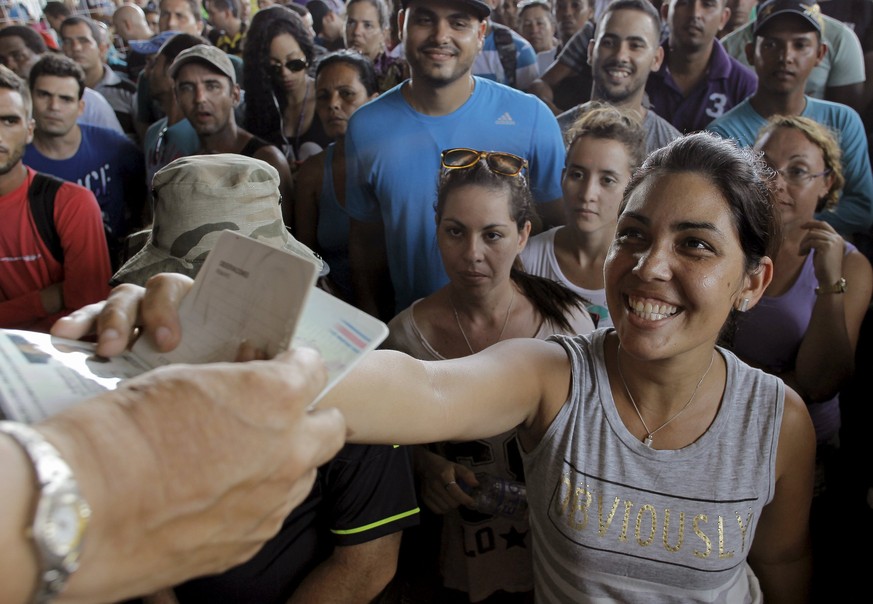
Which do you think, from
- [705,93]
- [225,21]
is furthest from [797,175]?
[225,21]

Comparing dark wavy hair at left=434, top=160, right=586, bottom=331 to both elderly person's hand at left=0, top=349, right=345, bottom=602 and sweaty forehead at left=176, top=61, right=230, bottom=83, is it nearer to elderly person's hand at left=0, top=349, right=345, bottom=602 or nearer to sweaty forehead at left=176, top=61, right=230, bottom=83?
elderly person's hand at left=0, top=349, right=345, bottom=602

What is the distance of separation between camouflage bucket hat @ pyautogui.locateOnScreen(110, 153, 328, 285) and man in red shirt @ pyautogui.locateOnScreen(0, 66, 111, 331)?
44.1 inches

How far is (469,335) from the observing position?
2428 mm

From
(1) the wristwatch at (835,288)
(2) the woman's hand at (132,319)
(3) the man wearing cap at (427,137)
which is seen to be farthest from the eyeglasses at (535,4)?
(2) the woman's hand at (132,319)

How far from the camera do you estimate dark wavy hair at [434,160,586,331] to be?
2.49 metres

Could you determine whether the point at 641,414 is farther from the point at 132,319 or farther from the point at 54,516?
the point at 54,516

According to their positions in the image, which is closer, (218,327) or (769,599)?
(218,327)

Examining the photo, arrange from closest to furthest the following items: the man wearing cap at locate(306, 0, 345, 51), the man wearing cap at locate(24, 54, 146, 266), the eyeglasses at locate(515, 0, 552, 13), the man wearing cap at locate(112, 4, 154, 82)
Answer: the man wearing cap at locate(24, 54, 146, 266), the eyeglasses at locate(515, 0, 552, 13), the man wearing cap at locate(306, 0, 345, 51), the man wearing cap at locate(112, 4, 154, 82)

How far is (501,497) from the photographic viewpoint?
2094mm

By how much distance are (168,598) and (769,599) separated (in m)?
1.70

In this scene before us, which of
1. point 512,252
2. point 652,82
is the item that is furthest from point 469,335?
point 652,82

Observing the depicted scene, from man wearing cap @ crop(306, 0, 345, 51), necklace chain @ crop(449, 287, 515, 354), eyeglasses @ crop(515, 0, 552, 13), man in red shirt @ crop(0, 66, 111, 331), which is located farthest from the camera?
man wearing cap @ crop(306, 0, 345, 51)

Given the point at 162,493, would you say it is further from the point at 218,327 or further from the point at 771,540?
the point at 771,540

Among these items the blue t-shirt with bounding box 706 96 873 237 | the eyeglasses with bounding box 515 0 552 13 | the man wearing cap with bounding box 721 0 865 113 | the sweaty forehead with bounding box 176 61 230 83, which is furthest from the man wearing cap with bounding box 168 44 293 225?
the man wearing cap with bounding box 721 0 865 113
